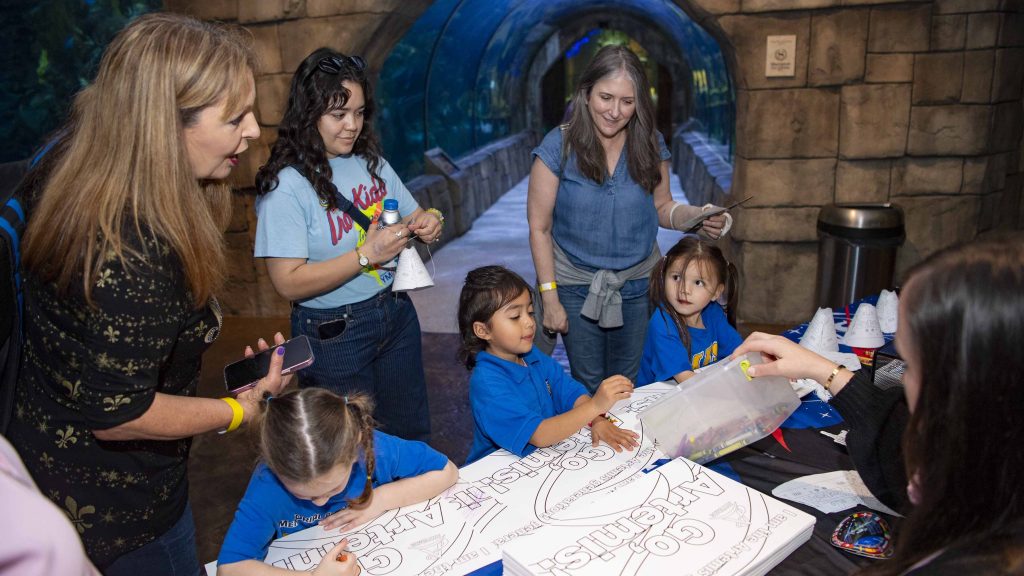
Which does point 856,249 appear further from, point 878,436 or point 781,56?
point 878,436

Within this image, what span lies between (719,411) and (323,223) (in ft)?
4.35

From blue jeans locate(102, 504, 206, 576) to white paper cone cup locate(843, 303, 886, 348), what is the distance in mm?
2128

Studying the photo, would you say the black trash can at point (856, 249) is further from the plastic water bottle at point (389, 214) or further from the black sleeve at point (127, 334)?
the black sleeve at point (127, 334)

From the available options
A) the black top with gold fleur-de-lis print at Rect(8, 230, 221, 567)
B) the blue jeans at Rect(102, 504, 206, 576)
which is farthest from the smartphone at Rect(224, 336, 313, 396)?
the blue jeans at Rect(102, 504, 206, 576)

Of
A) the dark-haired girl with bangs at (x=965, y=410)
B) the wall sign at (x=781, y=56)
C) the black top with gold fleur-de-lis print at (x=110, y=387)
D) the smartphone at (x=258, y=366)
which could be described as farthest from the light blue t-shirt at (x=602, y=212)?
the wall sign at (x=781, y=56)

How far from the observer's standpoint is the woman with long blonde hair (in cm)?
131

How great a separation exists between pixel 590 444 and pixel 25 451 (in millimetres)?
1299

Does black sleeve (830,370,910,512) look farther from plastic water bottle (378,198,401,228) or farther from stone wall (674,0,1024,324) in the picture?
stone wall (674,0,1024,324)

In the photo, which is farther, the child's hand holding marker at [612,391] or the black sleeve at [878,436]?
the child's hand holding marker at [612,391]

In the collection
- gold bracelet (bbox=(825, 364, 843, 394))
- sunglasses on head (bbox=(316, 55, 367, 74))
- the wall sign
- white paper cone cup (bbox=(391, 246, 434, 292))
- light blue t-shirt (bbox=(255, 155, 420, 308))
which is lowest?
gold bracelet (bbox=(825, 364, 843, 394))

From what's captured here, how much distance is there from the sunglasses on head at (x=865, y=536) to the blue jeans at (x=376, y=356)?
1.50 metres

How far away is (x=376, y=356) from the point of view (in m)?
2.52

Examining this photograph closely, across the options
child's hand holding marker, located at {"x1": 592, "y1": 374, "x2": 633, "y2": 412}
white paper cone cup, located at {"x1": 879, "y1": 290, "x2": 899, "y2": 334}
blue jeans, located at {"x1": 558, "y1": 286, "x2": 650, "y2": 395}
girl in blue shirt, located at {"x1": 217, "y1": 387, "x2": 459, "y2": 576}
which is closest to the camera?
girl in blue shirt, located at {"x1": 217, "y1": 387, "x2": 459, "y2": 576}

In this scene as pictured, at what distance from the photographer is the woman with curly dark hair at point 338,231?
2.23 m
